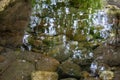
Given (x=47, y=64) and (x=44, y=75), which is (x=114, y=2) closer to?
(x=47, y=64)

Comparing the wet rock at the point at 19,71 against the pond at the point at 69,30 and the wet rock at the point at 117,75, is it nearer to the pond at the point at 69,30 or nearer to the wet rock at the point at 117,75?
the pond at the point at 69,30

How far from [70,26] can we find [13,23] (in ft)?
4.58

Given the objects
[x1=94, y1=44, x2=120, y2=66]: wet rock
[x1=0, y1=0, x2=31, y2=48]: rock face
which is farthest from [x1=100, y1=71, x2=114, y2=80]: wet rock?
[x1=0, y1=0, x2=31, y2=48]: rock face

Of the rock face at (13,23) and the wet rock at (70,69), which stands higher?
the rock face at (13,23)

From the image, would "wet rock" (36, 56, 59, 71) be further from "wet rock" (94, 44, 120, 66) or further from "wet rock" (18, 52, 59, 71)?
"wet rock" (94, 44, 120, 66)

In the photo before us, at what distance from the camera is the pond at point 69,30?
437 cm

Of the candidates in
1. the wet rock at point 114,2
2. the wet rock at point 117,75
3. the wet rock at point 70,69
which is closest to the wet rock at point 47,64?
the wet rock at point 70,69

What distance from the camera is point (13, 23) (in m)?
4.42

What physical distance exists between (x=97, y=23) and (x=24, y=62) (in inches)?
88.8

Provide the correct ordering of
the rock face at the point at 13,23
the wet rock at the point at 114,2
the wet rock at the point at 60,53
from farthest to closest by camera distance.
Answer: the wet rock at the point at 114,2 < the rock face at the point at 13,23 < the wet rock at the point at 60,53

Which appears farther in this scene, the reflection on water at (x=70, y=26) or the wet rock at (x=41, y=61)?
the reflection on water at (x=70, y=26)

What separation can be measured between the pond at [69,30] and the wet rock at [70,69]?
17 centimetres

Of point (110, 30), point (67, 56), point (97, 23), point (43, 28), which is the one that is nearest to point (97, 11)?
point (97, 23)

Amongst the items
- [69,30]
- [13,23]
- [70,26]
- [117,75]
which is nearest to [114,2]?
[70,26]
